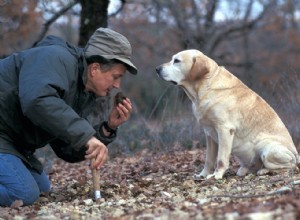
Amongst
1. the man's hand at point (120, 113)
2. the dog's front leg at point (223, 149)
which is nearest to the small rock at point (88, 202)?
the man's hand at point (120, 113)

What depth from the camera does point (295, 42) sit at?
102ft

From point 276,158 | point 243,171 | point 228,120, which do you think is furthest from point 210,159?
point 276,158

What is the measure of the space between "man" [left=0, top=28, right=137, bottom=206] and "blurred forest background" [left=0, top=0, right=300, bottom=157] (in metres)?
3.58

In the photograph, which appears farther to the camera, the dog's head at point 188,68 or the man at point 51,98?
the dog's head at point 188,68

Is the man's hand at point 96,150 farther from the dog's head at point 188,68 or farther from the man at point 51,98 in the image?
the dog's head at point 188,68

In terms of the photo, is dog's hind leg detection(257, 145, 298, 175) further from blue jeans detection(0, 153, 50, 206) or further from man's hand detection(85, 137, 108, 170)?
blue jeans detection(0, 153, 50, 206)

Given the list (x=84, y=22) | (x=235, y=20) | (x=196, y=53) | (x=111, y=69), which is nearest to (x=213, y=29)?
(x=235, y=20)

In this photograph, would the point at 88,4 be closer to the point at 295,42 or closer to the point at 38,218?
the point at 38,218

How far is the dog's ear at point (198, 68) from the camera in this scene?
6.46m

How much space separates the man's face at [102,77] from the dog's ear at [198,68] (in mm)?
1316

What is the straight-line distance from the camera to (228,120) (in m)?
6.32

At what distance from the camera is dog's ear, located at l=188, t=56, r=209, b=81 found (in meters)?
6.46

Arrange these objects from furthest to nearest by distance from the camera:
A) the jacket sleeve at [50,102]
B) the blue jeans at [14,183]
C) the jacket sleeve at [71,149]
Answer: the jacket sleeve at [71,149] < the blue jeans at [14,183] < the jacket sleeve at [50,102]

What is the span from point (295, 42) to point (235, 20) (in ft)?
26.4
